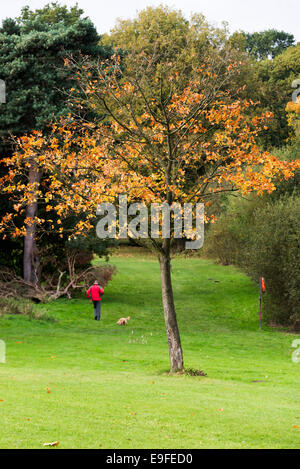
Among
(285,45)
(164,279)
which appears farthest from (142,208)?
(285,45)

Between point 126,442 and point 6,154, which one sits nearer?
point 126,442

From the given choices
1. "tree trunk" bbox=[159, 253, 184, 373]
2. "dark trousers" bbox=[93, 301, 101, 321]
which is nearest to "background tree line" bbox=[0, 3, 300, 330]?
"dark trousers" bbox=[93, 301, 101, 321]

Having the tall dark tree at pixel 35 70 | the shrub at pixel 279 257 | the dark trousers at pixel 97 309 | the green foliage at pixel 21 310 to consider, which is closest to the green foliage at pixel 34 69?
the tall dark tree at pixel 35 70

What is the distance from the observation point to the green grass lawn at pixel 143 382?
364 inches

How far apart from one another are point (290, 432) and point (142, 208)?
9491 millimetres

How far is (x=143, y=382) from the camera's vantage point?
584 inches

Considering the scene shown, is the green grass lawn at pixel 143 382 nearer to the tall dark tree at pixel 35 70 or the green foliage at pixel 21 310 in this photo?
the green foliage at pixel 21 310

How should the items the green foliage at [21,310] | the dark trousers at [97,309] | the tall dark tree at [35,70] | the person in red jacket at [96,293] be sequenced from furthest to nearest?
the tall dark tree at [35,70] → the dark trousers at [97,309] → the person in red jacket at [96,293] → the green foliage at [21,310]

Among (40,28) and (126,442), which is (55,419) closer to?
A: (126,442)

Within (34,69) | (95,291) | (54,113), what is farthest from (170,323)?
(34,69)

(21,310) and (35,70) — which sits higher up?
(35,70)

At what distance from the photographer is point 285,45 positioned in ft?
246

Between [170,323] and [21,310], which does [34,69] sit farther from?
[170,323]

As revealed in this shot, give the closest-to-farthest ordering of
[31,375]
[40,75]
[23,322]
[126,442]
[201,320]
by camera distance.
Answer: [126,442], [31,375], [23,322], [40,75], [201,320]
